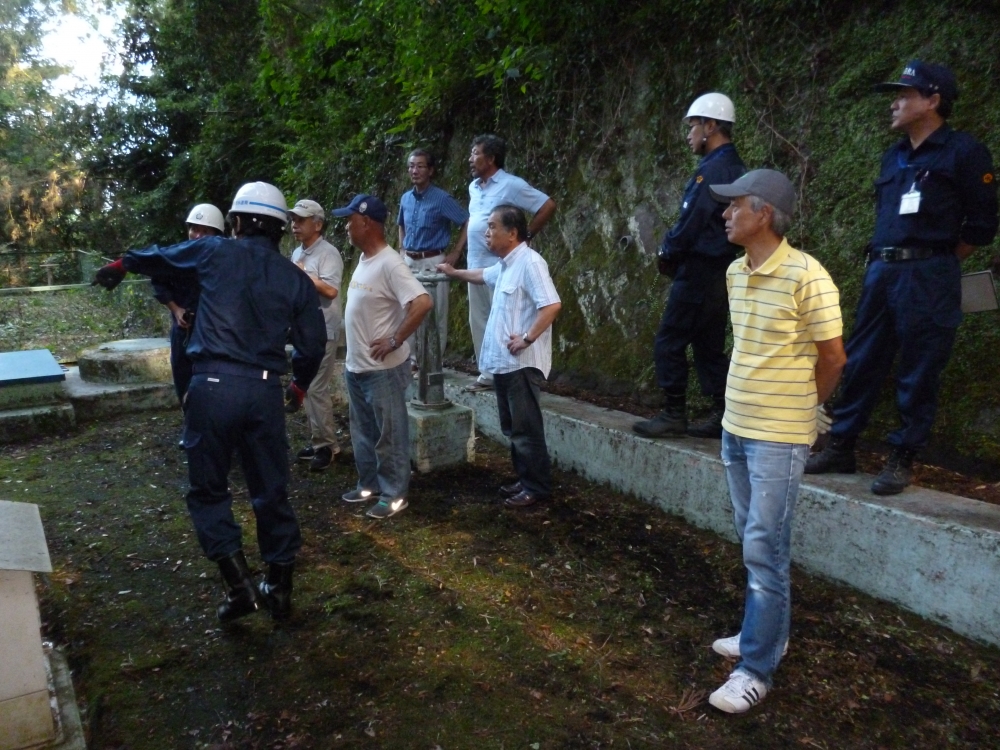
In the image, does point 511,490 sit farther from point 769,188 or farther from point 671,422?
point 769,188

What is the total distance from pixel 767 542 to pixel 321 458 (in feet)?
11.8

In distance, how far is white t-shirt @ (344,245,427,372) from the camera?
4.23 metres

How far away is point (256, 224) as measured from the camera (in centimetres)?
329

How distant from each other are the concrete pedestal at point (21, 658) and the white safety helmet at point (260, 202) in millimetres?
1602

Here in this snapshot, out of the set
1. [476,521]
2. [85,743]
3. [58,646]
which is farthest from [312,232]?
[85,743]

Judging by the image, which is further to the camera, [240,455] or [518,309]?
[518,309]

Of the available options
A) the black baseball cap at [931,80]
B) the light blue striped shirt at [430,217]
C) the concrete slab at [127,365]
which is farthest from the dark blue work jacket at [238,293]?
the concrete slab at [127,365]

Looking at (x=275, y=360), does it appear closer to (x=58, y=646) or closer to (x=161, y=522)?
(x=58, y=646)

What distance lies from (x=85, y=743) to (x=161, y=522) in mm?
2250

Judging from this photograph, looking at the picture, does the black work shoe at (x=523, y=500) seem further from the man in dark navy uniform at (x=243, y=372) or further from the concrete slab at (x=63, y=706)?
the concrete slab at (x=63, y=706)

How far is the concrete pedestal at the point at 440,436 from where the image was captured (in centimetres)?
519

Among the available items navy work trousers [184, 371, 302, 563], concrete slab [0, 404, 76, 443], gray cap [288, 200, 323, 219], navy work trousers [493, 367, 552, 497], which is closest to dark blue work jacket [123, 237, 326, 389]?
navy work trousers [184, 371, 302, 563]

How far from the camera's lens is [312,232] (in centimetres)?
516

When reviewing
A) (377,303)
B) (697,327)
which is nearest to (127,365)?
(377,303)
